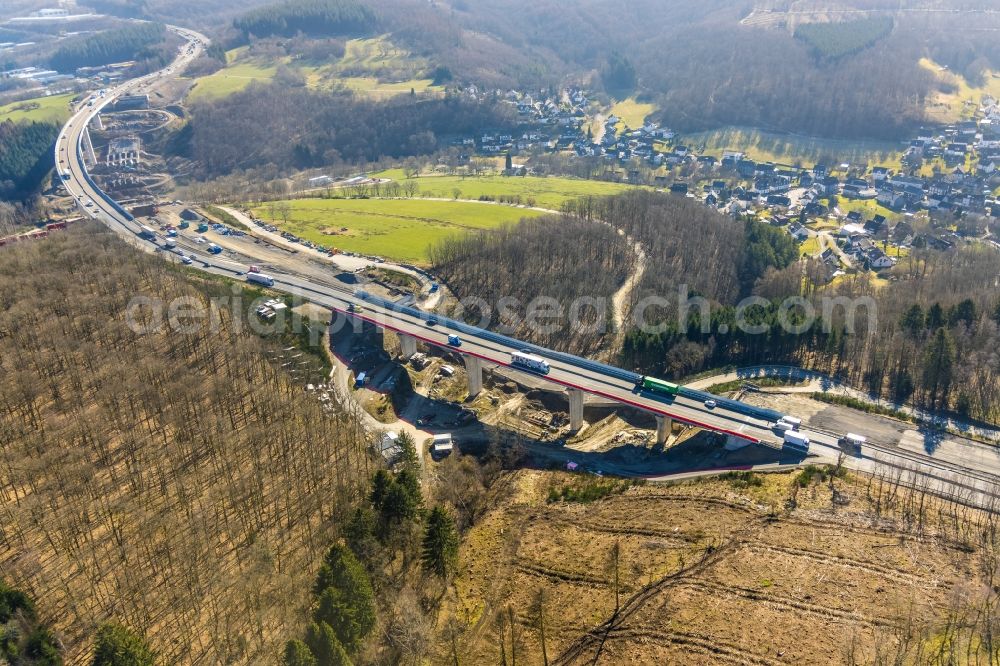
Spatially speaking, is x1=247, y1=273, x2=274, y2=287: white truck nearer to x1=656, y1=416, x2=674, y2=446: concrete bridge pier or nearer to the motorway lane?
the motorway lane

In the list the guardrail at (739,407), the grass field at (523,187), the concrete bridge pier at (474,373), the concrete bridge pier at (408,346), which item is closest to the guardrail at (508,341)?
the concrete bridge pier at (408,346)

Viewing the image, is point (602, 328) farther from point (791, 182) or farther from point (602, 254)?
point (791, 182)

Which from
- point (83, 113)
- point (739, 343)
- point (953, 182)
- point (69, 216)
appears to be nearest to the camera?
point (739, 343)

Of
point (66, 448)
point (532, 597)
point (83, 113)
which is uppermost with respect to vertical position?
point (83, 113)

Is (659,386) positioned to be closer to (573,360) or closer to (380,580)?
(573,360)

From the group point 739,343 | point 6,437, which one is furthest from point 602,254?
point 6,437

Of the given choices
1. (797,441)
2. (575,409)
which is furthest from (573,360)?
(797,441)

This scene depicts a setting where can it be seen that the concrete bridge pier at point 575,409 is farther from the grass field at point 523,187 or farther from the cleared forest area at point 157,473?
the grass field at point 523,187
